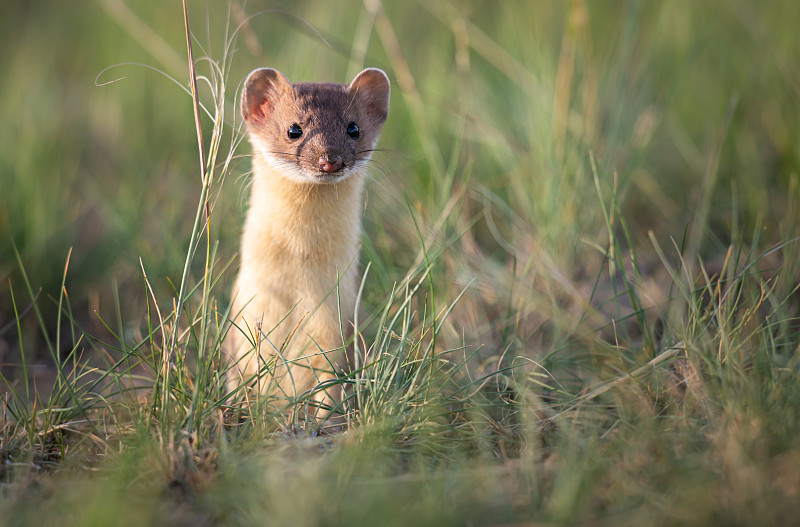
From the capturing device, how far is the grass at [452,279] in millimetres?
1902

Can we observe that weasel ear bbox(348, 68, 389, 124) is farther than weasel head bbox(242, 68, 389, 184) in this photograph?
Yes

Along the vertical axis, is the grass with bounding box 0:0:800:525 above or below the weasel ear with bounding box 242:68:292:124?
below

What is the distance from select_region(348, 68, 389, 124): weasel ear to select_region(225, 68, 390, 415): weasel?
0.13 feet

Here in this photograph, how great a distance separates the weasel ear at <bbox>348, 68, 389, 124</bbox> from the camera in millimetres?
2982

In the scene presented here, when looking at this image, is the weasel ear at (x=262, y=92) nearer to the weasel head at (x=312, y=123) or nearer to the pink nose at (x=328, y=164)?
the weasel head at (x=312, y=123)

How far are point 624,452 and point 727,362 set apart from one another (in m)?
0.50

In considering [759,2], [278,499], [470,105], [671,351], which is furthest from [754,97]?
[278,499]

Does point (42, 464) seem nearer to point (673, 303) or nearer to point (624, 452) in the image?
point (624, 452)

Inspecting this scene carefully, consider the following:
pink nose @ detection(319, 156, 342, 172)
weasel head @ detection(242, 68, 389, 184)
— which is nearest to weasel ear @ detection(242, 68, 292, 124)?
weasel head @ detection(242, 68, 389, 184)

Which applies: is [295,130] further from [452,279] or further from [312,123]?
[452,279]

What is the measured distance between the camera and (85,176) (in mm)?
4848

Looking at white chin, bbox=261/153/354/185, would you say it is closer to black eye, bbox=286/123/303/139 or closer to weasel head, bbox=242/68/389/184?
weasel head, bbox=242/68/389/184

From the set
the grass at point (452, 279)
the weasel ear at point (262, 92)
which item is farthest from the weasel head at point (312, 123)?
the grass at point (452, 279)

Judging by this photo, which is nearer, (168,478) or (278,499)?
(278,499)
